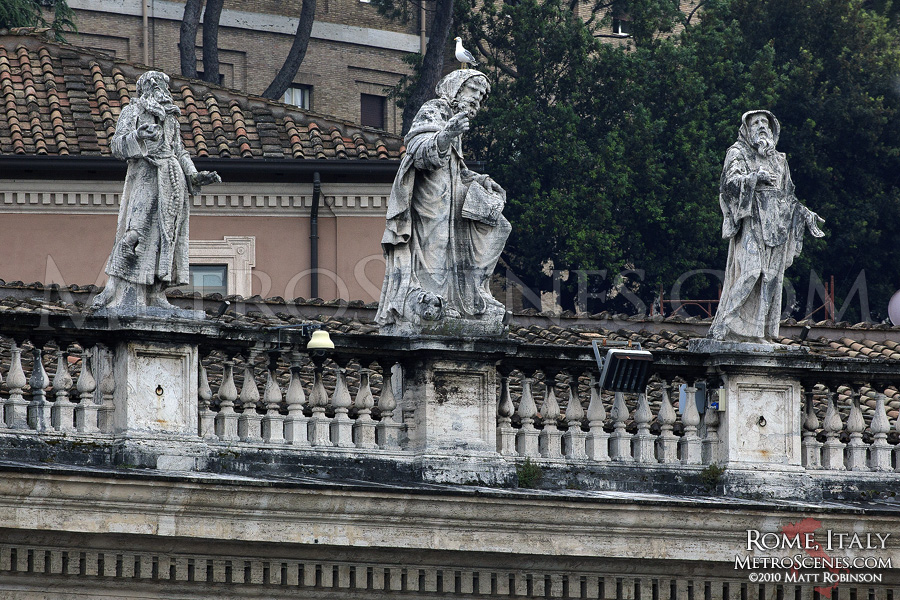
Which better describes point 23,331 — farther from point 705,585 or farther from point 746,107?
point 746,107

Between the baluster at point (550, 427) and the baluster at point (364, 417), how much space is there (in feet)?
4.62

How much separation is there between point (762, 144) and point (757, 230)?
72 centimetres

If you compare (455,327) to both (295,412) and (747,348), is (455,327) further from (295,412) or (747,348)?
(747,348)

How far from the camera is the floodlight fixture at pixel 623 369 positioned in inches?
614

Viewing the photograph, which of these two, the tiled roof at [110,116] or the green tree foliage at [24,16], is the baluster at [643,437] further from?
the green tree foliage at [24,16]

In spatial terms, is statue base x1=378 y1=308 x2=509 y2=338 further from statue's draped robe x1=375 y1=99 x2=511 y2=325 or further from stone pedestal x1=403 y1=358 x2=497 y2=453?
stone pedestal x1=403 y1=358 x2=497 y2=453

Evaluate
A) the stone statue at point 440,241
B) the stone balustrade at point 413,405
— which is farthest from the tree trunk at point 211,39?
the stone statue at point 440,241

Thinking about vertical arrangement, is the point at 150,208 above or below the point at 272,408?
above

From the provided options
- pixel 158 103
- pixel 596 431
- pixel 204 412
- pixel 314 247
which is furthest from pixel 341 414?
pixel 314 247

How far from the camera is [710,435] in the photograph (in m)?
16.3

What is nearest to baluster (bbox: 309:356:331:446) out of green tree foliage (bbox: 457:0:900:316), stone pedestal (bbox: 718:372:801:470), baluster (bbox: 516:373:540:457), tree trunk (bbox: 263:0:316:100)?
baluster (bbox: 516:373:540:457)

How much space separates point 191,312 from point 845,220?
35.5 meters

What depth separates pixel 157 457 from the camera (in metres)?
14.5

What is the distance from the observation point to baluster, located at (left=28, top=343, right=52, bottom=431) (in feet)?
46.5
